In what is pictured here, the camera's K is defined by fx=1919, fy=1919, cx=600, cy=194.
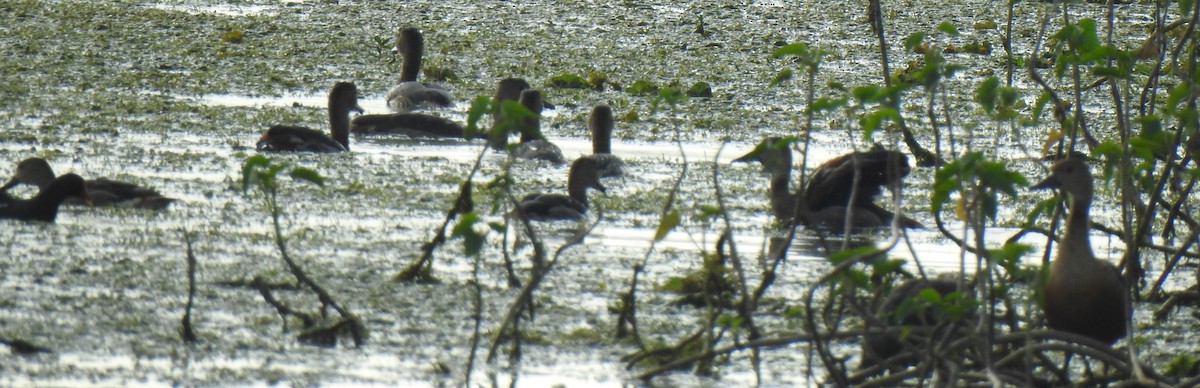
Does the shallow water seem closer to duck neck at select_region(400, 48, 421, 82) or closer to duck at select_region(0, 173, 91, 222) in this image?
duck at select_region(0, 173, 91, 222)

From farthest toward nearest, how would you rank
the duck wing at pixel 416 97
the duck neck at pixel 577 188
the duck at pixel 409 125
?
the duck wing at pixel 416 97 → the duck at pixel 409 125 → the duck neck at pixel 577 188

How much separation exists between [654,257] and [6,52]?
8614mm

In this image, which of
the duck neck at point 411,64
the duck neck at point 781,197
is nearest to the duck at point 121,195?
the duck neck at point 781,197

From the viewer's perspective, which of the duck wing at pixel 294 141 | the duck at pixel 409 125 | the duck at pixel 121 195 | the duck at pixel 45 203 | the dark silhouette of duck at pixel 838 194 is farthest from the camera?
the duck at pixel 409 125

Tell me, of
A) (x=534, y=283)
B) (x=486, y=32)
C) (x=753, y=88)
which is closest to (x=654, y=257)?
(x=534, y=283)

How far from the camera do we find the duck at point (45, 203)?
7.44 meters

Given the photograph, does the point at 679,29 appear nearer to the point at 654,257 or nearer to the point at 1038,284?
the point at 654,257

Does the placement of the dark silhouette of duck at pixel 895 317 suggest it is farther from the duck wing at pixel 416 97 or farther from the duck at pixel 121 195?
the duck wing at pixel 416 97

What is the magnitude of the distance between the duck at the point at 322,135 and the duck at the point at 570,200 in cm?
179

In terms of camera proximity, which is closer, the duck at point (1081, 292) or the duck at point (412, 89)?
the duck at point (1081, 292)

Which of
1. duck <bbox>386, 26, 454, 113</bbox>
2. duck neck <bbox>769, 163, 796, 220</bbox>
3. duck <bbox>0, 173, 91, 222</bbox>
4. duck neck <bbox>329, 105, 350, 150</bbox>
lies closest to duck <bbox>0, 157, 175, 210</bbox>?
duck <bbox>0, 173, 91, 222</bbox>

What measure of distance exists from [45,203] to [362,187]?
1.72 m

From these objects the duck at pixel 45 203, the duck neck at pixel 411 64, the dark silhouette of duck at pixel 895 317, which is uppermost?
the duck neck at pixel 411 64

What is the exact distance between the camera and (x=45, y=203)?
24.4 ft
